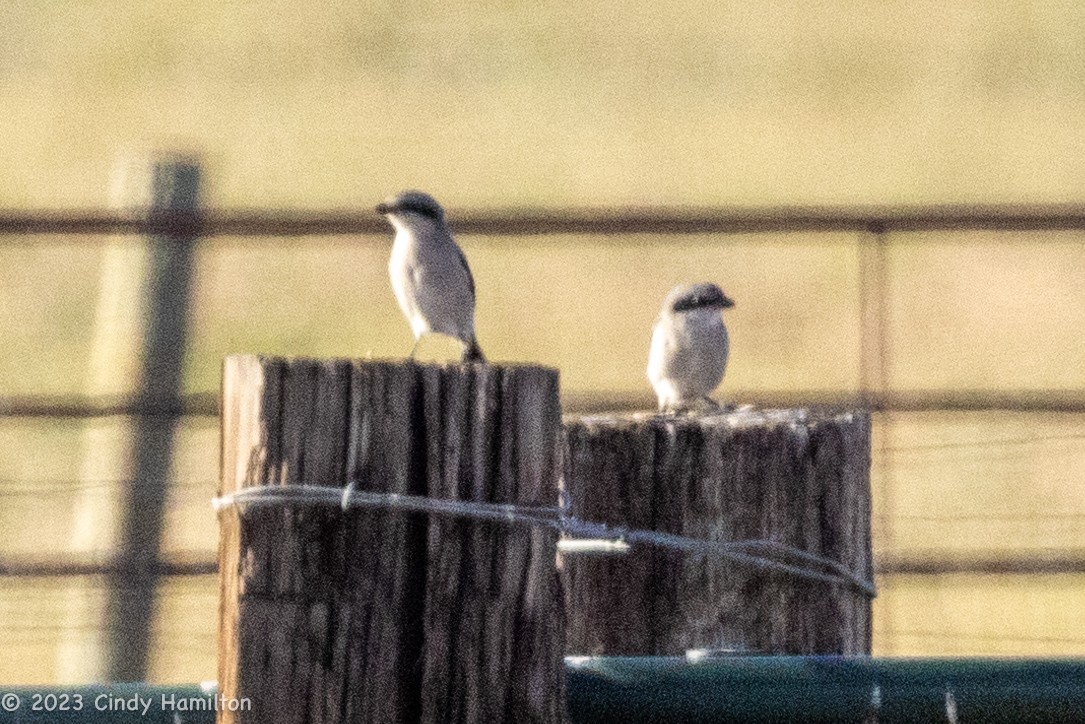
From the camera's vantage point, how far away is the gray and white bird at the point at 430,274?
14.4 feet

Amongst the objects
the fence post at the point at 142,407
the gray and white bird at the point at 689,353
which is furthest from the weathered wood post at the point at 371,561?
the fence post at the point at 142,407

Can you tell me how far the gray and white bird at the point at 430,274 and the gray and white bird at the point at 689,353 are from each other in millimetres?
728

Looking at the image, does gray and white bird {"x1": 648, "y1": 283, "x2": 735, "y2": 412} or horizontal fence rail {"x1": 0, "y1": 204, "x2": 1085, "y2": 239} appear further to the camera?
horizontal fence rail {"x1": 0, "y1": 204, "x2": 1085, "y2": 239}

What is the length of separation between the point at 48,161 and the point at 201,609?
14.8 m

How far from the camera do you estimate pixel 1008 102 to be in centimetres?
2397

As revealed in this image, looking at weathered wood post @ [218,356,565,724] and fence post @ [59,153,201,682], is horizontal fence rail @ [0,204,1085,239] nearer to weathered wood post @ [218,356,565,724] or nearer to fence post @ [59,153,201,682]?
fence post @ [59,153,201,682]

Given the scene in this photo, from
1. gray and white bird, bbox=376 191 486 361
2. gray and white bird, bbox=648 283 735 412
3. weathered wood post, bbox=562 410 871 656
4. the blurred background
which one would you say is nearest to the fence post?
gray and white bird, bbox=376 191 486 361

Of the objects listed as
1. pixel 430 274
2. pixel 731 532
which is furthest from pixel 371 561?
pixel 430 274

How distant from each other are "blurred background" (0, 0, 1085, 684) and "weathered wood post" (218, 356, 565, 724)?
8.31m

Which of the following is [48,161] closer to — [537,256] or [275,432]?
[537,256]

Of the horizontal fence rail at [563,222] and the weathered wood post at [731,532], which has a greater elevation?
the horizontal fence rail at [563,222]

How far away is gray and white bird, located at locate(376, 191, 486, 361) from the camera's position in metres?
4.39

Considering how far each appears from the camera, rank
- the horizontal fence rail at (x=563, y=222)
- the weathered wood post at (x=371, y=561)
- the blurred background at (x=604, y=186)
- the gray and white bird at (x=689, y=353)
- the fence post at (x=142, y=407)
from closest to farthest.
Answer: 1. the weathered wood post at (x=371, y=561)
2. the gray and white bird at (x=689, y=353)
3. the horizontal fence rail at (x=563, y=222)
4. the fence post at (x=142, y=407)
5. the blurred background at (x=604, y=186)

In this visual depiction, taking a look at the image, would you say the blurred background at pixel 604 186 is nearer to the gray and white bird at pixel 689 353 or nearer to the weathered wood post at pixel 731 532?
the gray and white bird at pixel 689 353
